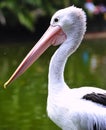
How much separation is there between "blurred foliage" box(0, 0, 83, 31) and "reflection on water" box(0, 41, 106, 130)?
3.49m

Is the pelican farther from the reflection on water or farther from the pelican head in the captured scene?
the reflection on water

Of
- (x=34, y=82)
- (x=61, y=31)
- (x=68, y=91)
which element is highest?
(x=61, y=31)

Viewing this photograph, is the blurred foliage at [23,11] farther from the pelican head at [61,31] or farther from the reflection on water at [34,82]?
the pelican head at [61,31]

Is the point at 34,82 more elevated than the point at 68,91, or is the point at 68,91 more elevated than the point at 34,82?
the point at 68,91

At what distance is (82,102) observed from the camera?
587 centimetres

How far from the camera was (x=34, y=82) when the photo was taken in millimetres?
12562

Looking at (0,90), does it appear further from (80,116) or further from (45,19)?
(45,19)

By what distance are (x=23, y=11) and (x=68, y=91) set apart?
19145 mm

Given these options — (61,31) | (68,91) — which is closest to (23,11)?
(61,31)

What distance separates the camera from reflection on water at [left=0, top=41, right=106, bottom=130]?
349 inches

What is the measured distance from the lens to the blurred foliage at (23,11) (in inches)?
969

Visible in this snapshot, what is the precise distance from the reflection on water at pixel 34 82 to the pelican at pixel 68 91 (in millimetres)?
2243

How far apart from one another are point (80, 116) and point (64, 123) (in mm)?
193

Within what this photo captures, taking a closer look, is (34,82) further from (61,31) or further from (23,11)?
(23,11)
